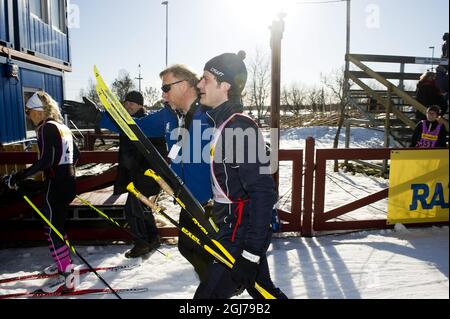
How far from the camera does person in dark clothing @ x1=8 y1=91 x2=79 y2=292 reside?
3398mm

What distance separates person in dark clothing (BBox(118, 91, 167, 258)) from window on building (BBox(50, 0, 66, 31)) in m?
8.00

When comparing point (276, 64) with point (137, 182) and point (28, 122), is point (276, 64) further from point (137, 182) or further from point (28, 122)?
point (28, 122)

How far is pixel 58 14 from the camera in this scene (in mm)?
11008

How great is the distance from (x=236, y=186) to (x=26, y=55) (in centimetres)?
850

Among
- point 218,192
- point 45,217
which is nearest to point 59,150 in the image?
point 45,217

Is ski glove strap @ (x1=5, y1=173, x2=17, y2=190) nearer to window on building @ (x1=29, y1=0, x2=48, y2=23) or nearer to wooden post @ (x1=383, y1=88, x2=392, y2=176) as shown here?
window on building @ (x1=29, y1=0, x2=48, y2=23)

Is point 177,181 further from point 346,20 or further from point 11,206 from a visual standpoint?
point 346,20

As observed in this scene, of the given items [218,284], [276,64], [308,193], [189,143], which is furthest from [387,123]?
[218,284]

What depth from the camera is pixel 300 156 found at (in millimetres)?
5348

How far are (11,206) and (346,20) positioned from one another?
11501 mm

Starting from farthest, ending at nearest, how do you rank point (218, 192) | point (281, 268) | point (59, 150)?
point (281, 268), point (59, 150), point (218, 192)

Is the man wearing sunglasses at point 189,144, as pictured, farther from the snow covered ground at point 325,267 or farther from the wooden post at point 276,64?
the wooden post at point 276,64

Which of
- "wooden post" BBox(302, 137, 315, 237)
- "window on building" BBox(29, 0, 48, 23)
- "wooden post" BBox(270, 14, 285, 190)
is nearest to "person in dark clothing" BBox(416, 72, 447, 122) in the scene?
"wooden post" BBox(302, 137, 315, 237)

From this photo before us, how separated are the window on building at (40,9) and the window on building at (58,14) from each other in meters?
0.51
